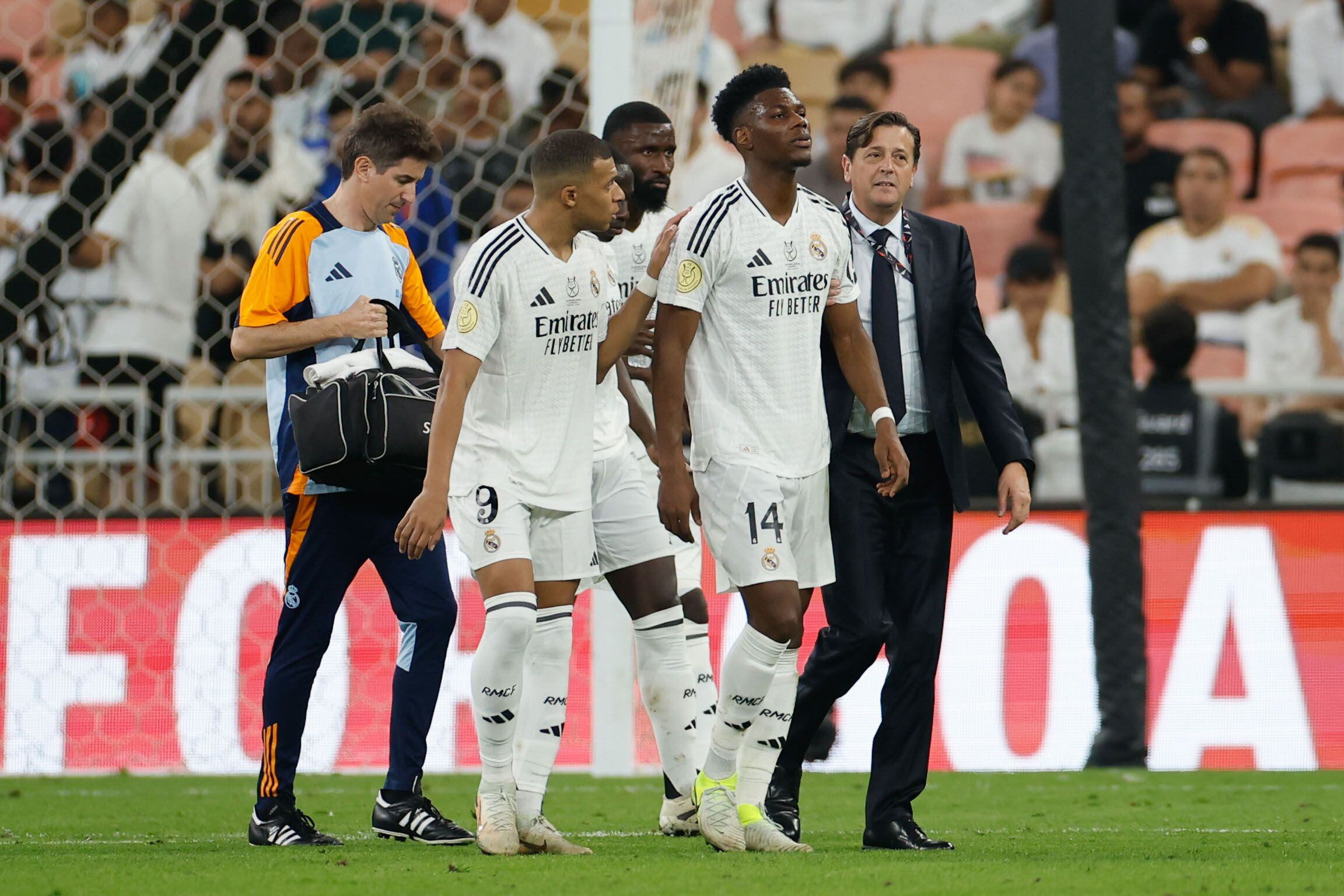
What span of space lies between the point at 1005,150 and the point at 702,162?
7.05 feet

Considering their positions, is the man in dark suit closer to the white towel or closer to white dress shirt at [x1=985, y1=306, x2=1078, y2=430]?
the white towel

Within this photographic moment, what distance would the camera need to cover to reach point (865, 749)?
7680 millimetres

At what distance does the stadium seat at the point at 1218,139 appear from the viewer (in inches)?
467

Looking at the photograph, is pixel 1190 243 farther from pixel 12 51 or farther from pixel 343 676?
pixel 12 51

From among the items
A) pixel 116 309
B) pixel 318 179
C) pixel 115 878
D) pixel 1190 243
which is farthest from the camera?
pixel 1190 243

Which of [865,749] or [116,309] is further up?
[116,309]

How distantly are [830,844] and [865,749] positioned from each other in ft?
9.17

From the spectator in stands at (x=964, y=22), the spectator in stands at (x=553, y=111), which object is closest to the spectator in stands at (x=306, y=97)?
the spectator in stands at (x=553, y=111)

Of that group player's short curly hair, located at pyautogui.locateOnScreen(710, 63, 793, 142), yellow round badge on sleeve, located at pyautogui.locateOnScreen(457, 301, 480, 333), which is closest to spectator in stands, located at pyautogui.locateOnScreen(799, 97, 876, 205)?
player's short curly hair, located at pyautogui.locateOnScreen(710, 63, 793, 142)

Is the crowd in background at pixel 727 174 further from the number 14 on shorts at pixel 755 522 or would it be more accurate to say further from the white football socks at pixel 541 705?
the number 14 on shorts at pixel 755 522

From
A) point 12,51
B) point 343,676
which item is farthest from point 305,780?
point 12,51

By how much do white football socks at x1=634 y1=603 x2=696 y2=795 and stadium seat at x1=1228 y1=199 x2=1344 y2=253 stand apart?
785cm

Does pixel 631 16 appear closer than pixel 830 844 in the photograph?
No

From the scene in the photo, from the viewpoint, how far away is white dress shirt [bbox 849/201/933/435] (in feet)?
15.8
